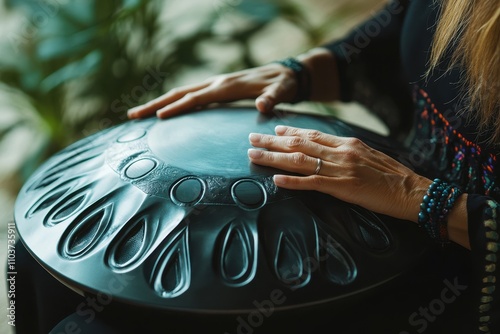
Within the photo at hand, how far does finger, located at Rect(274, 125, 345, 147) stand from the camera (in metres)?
0.81

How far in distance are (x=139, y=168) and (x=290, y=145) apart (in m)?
0.21

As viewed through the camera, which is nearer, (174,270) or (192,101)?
(174,270)

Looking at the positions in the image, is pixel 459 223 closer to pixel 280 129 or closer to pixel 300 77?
pixel 280 129

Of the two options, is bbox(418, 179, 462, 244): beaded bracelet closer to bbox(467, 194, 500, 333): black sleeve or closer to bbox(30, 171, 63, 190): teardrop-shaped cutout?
bbox(467, 194, 500, 333): black sleeve

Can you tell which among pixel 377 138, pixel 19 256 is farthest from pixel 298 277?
pixel 19 256

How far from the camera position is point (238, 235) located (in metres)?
0.70

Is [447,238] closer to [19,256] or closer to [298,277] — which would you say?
[298,277]

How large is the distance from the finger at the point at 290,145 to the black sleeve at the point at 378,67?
427 millimetres

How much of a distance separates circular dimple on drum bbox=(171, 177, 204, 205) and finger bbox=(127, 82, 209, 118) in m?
0.31

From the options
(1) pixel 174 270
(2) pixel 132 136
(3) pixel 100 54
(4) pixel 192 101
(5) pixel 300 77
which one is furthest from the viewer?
(3) pixel 100 54

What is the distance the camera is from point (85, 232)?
0.74 m

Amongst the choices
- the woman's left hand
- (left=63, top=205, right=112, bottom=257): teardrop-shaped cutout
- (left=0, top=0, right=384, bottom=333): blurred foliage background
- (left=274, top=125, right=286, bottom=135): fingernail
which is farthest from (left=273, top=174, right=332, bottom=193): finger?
(left=0, top=0, right=384, bottom=333): blurred foliage background

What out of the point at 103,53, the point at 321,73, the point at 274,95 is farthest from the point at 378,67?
the point at 103,53

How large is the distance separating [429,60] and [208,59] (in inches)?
39.4
